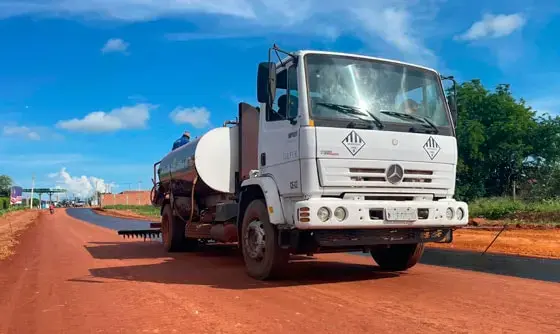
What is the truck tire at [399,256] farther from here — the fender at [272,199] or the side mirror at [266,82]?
the side mirror at [266,82]

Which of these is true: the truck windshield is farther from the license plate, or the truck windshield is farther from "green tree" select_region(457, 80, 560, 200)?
"green tree" select_region(457, 80, 560, 200)

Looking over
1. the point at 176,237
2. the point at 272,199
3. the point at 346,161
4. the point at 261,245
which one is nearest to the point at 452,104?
the point at 346,161

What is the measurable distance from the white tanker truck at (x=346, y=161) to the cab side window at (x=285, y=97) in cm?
1

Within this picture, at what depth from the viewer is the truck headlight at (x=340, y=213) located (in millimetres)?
6320

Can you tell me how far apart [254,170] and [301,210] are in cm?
218

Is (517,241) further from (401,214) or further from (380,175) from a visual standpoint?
(380,175)

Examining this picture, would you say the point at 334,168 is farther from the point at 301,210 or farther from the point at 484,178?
the point at 484,178

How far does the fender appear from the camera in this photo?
6.89 metres

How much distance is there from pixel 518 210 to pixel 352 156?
16.1 m

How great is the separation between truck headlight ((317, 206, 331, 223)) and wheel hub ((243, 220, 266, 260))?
1.30 meters

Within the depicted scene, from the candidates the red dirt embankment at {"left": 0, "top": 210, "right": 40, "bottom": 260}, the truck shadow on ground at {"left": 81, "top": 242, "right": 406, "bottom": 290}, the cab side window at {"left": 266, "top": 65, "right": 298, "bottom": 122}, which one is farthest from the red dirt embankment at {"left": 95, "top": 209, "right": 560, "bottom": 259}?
the red dirt embankment at {"left": 0, "top": 210, "right": 40, "bottom": 260}

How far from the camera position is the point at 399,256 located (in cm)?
845

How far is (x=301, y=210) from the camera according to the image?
630cm

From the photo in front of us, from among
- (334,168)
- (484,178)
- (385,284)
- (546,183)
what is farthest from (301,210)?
(484,178)
